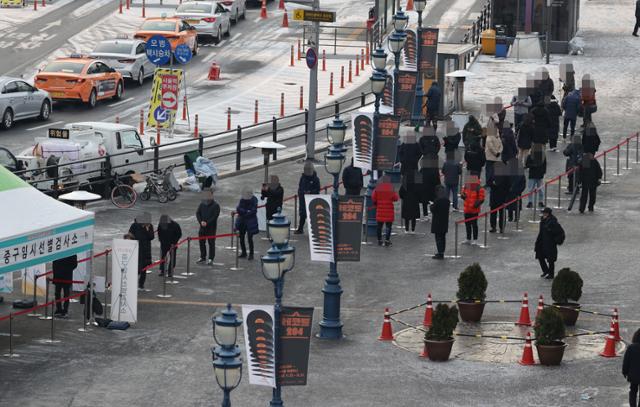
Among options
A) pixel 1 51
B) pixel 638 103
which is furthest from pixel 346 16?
pixel 638 103

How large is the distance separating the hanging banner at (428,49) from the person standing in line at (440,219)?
563 inches

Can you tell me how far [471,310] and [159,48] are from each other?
69.9 ft

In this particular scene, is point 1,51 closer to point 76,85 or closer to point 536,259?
point 76,85

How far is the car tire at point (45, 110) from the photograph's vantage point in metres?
46.7

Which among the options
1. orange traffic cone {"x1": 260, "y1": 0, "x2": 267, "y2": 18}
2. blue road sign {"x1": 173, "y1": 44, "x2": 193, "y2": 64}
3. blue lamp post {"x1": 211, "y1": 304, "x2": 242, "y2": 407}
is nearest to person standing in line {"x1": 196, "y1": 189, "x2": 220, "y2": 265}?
blue lamp post {"x1": 211, "y1": 304, "x2": 242, "y2": 407}

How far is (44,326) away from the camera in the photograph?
27.2 m

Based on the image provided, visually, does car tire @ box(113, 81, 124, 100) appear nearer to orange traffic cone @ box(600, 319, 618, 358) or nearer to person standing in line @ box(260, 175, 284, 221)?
person standing in line @ box(260, 175, 284, 221)

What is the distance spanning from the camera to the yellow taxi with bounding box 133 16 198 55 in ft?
183

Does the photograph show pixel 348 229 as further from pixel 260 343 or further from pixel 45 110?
pixel 45 110

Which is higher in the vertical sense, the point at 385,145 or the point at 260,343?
the point at 385,145

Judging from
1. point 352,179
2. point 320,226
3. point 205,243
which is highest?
point 320,226

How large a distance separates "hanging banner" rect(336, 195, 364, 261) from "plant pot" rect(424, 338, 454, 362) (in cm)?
252

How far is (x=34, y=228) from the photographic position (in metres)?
25.3

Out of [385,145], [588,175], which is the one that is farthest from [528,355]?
[588,175]
